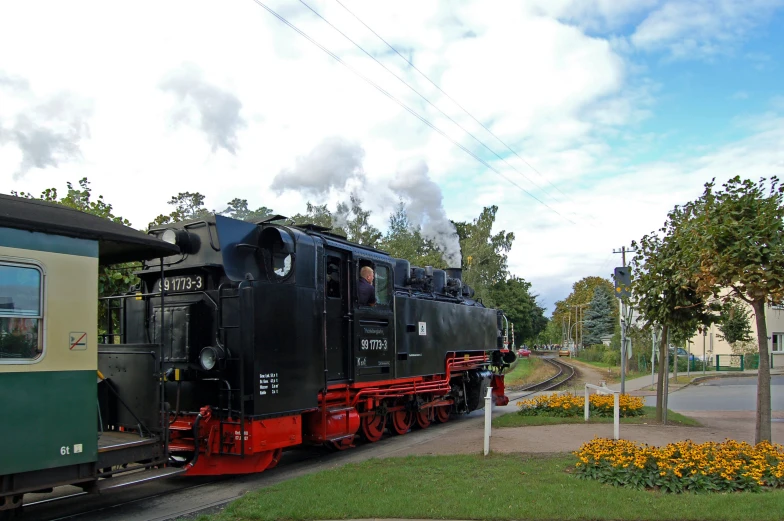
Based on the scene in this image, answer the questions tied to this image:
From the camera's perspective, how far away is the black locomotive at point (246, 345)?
7.33m

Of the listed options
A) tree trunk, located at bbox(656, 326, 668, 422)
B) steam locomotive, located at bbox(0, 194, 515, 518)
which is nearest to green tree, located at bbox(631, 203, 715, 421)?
tree trunk, located at bbox(656, 326, 668, 422)

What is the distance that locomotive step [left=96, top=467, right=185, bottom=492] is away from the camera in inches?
230

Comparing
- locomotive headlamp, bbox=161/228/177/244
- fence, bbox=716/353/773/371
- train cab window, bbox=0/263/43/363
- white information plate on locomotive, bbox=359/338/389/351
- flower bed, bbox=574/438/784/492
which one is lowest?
fence, bbox=716/353/773/371

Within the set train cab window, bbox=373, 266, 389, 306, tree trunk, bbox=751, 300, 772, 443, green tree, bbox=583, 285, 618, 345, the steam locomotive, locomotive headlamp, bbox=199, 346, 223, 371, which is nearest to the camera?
the steam locomotive

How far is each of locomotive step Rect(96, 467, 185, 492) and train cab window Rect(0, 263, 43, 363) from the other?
1459mm

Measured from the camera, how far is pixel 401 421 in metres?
12.1

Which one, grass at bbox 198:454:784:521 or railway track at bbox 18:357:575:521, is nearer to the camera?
grass at bbox 198:454:784:521

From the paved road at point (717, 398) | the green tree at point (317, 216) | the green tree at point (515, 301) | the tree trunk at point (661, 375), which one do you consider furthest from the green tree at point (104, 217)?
the green tree at point (515, 301)

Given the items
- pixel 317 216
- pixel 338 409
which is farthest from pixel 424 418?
pixel 317 216

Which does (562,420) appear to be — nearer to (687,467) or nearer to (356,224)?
(687,467)

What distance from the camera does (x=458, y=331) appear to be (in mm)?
13711

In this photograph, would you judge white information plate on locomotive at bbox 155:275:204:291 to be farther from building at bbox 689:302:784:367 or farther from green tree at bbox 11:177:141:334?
building at bbox 689:302:784:367

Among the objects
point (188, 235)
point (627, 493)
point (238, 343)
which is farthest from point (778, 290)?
point (188, 235)

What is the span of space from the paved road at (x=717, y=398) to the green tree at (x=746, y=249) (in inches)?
387
